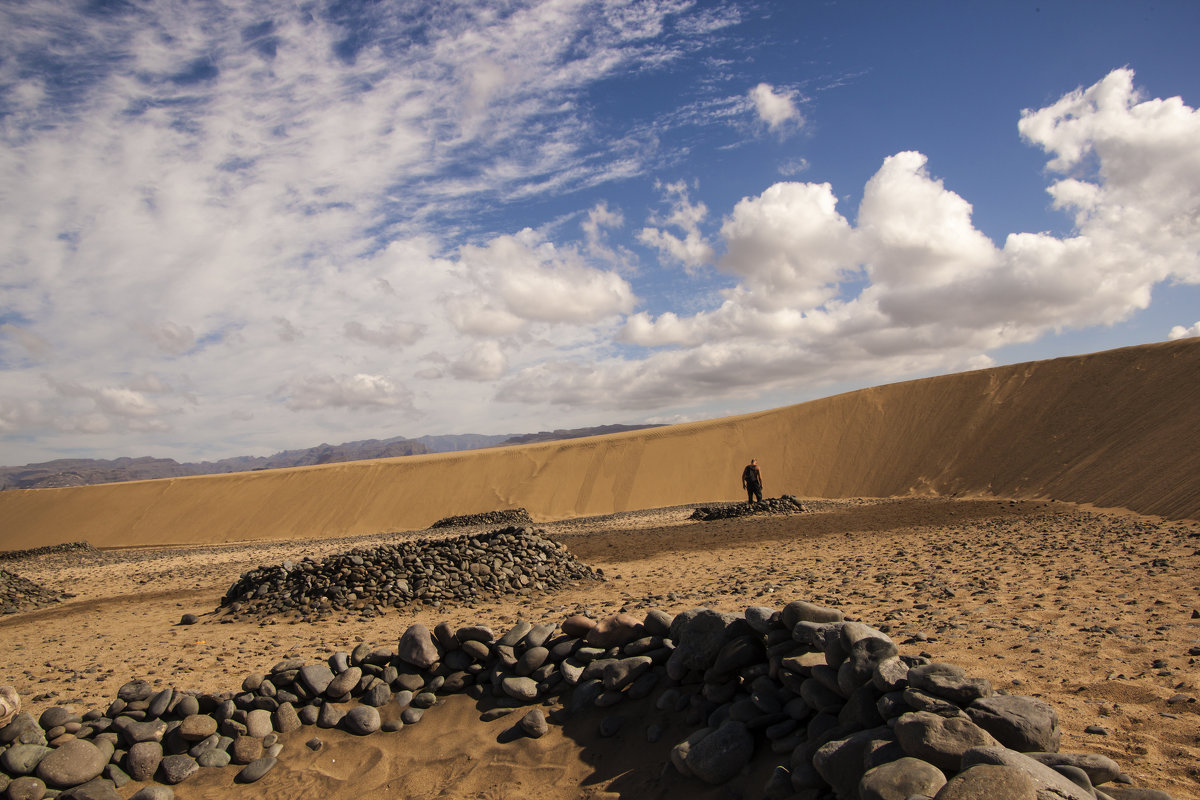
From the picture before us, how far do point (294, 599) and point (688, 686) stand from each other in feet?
26.3

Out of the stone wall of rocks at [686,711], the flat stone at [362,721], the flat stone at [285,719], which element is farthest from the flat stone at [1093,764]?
the flat stone at [285,719]

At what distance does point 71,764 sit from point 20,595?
1173 centimetres

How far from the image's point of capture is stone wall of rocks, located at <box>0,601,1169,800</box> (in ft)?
10.6

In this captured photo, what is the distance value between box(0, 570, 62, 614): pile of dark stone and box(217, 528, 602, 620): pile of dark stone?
5.37m

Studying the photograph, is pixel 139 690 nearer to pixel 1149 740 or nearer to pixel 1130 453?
pixel 1149 740

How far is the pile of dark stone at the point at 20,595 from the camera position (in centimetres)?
1312

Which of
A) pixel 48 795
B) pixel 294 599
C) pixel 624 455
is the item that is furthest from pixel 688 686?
pixel 624 455

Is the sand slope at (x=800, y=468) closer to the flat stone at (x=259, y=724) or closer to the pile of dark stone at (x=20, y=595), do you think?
the flat stone at (x=259, y=724)

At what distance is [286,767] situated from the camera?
539 cm

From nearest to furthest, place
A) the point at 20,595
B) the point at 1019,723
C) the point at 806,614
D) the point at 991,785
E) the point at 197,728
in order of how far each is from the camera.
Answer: the point at 991,785
the point at 1019,723
the point at 806,614
the point at 197,728
the point at 20,595

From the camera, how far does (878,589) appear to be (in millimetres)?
8469

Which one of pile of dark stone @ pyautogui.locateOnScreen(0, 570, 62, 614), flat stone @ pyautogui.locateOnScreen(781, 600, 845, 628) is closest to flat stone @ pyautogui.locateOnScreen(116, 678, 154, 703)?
flat stone @ pyautogui.locateOnScreen(781, 600, 845, 628)

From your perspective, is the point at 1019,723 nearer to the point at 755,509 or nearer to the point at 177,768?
the point at 177,768

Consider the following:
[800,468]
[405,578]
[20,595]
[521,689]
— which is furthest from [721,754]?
[800,468]
